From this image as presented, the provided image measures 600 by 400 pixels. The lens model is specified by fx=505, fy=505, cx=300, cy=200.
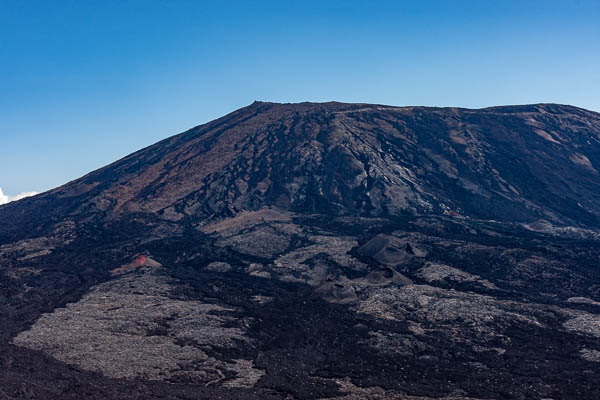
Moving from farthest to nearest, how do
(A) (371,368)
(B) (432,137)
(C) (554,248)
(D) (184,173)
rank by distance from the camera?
(B) (432,137) < (D) (184,173) < (C) (554,248) < (A) (371,368)

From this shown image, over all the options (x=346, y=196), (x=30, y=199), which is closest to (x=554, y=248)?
(x=346, y=196)

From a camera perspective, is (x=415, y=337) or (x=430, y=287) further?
(x=430, y=287)

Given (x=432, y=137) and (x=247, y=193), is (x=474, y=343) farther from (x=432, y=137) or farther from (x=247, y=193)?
(x=432, y=137)

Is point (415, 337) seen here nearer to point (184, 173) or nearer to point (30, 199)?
point (184, 173)

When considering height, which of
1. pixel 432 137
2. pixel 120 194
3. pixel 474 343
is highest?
pixel 432 137

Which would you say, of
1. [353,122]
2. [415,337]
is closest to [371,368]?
[415,337]

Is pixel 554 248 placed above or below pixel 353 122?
below

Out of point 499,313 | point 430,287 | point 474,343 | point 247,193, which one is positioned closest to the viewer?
point 474,343
